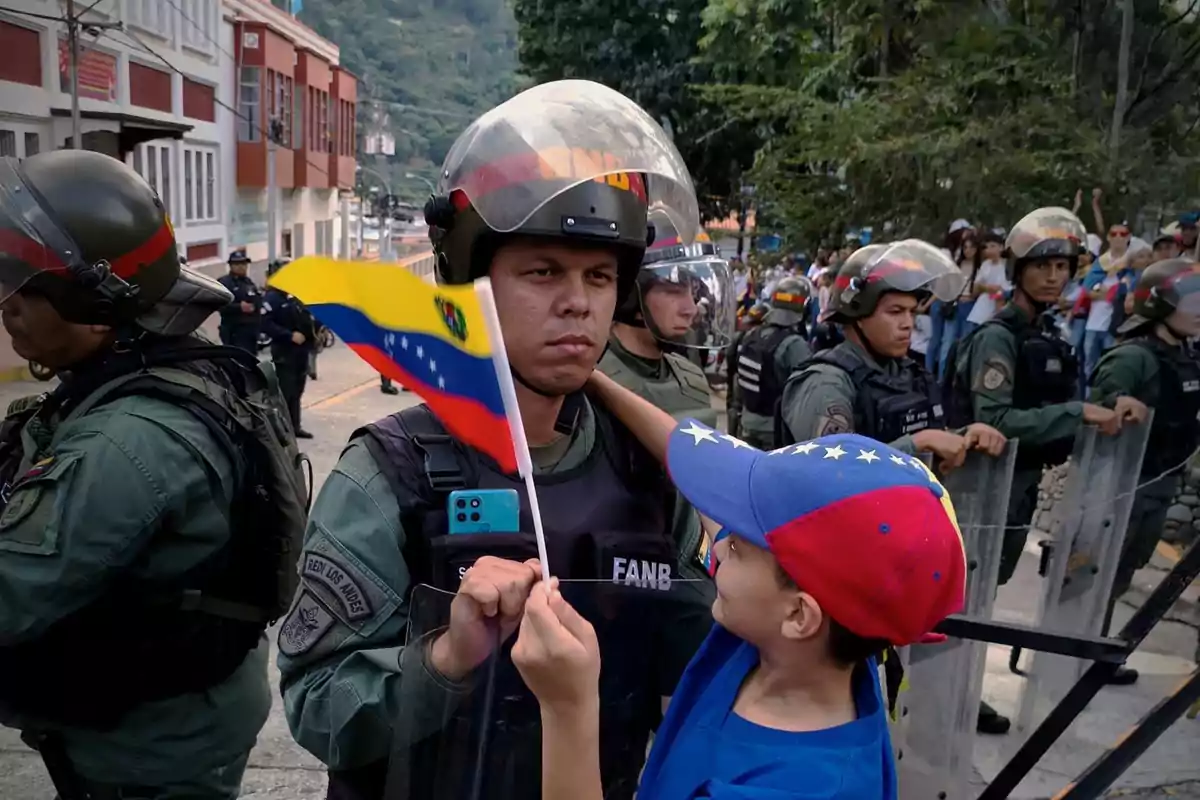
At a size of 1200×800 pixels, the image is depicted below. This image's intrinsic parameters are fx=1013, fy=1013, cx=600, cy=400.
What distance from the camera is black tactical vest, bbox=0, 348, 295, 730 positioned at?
1959 mm

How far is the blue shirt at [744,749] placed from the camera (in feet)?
3.99

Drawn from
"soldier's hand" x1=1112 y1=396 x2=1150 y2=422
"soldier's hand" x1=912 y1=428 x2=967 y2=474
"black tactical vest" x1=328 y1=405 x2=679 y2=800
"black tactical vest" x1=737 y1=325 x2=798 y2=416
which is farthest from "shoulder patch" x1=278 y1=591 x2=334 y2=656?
"black tactical vest" x1=737 y1=325 x2=798 y2=416

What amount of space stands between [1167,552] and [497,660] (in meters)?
6.87

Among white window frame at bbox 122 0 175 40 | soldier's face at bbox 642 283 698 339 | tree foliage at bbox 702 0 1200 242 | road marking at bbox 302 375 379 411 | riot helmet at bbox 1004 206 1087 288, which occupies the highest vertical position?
white window frame at bbox 122 0 175 40

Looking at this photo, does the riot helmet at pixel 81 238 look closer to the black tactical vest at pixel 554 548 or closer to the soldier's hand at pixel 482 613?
the black tactical vest at pixel 554 548

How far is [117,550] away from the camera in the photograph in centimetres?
185

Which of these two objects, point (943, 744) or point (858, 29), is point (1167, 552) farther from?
point (858, 29)

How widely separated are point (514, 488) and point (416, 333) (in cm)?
34

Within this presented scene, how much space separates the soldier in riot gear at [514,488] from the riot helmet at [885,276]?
7.29 feet

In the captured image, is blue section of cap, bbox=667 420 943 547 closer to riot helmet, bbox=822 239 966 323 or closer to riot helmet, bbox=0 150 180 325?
riot helmet, bbox=0 150 180 325

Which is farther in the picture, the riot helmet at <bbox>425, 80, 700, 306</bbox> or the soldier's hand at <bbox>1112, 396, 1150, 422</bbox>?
the soldier's hand at <bbox>1112, 396, 1150, 422</bbox>

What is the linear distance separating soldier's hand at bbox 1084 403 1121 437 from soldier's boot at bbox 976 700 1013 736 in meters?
1.36

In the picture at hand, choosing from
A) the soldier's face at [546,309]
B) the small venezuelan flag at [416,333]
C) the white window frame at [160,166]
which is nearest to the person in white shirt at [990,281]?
the soldier's face at [546,309]

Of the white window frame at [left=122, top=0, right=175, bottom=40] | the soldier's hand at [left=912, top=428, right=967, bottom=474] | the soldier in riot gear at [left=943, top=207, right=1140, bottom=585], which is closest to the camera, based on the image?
the soldier's hand at [left=912, top=428, right=967, bottom=474]
